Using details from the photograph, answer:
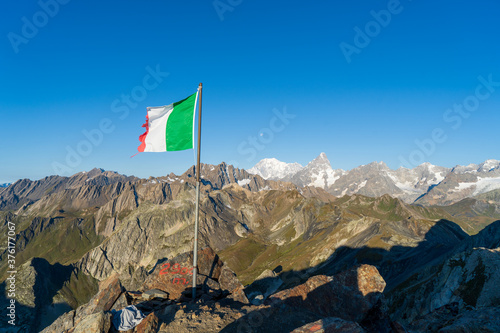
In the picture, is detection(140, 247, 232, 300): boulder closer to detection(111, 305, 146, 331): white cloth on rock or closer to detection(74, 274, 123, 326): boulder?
detection(74, 274, 123, 326): boulder

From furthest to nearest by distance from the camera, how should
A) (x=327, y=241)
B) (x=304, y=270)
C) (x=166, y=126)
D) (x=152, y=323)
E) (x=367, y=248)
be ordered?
Answer: 1. (x=327, y=241)
2. (x=304, y=270)
3. (x=367, y=248)
4. (x=166, y=126)
5. (x=152, y=323)

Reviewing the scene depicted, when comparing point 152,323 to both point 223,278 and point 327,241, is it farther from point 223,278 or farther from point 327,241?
point 327,241

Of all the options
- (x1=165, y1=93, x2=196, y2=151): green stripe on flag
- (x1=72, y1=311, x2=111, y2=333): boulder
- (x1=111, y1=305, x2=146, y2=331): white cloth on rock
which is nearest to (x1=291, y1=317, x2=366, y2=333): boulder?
(x1=111, y1=305, x2=146, y2=331): white cloth on rock

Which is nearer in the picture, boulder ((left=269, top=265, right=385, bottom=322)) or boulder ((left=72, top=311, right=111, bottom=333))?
boulder ((left=72, top=311, right=111, bottom=333))

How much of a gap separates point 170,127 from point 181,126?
0.98 meters

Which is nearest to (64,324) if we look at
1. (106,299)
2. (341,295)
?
(106,299)

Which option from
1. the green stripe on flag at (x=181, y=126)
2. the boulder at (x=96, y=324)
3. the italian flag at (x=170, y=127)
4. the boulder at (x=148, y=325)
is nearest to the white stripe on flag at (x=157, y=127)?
the italian flag at (x=170, y=127)

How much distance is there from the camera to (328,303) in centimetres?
1661

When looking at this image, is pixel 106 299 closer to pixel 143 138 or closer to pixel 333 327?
pixel 143 138

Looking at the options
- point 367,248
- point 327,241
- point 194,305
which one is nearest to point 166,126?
point 194,305

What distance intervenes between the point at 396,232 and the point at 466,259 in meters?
115

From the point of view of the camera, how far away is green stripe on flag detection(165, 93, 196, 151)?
1967 cm

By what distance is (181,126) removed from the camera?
20.0 meters

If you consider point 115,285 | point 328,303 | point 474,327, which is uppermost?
point 115,285
